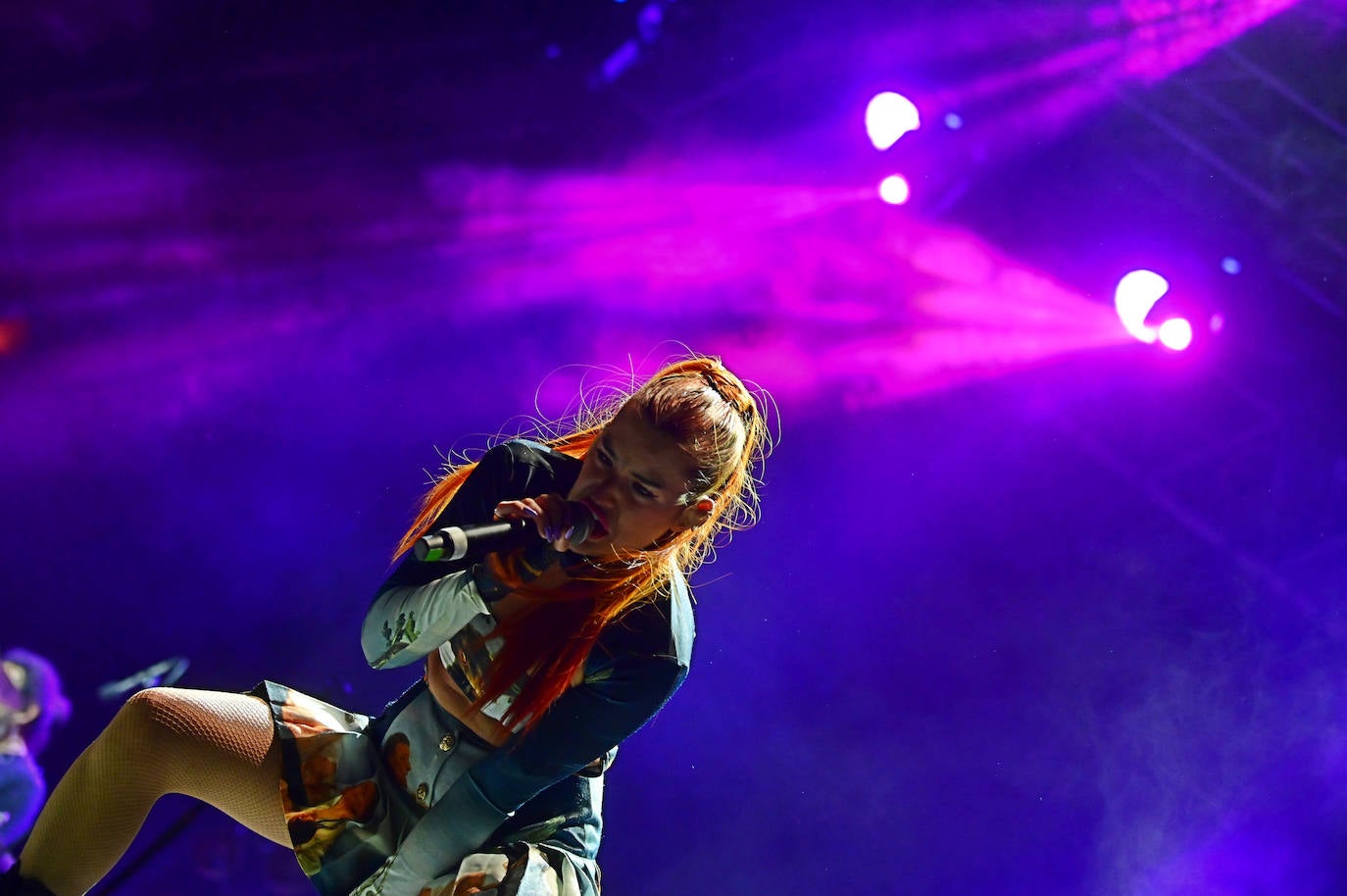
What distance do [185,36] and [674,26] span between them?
1.31 m

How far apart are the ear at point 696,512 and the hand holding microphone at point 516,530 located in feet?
1.08

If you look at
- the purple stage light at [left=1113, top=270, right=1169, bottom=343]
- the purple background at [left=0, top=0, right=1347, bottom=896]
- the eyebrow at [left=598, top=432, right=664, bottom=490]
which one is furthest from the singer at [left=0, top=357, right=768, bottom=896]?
the purple stage light at [left=1113, top=270, right=1169, bottom=343]

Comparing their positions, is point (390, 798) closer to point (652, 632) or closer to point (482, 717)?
point (482, 717)

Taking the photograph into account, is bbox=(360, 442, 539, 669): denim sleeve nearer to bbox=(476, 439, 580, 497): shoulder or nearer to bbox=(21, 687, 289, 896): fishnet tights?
bbox=(476, 439, 580, 497): shoulder

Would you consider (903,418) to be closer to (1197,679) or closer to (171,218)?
(1197,679)

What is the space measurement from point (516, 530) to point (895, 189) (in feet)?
7.98

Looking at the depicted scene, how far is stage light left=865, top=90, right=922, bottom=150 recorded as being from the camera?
3408 mm

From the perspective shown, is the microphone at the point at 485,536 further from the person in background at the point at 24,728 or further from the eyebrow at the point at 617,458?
the person in background at the point at 24,728

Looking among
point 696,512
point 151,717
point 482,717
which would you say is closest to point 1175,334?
point 696,512

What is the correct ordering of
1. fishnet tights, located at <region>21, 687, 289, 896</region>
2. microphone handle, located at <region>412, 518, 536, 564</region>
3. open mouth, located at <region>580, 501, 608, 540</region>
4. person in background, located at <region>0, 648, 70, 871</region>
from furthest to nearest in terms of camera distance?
person in background, located at <region>0, 648, 70, 871</region> → fishnet tights, located at <region>21, 687, 289, 896</region> → open mouth, located at <region>580, 501, 608, 540</region> → microphone handle, located at <region>412, 518, 536, 564</region>

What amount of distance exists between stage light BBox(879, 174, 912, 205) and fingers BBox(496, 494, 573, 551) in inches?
91.0

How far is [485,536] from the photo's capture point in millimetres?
1260

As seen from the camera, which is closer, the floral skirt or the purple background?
the floral skirt

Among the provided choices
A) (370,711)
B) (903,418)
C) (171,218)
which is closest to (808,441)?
(903,418)
